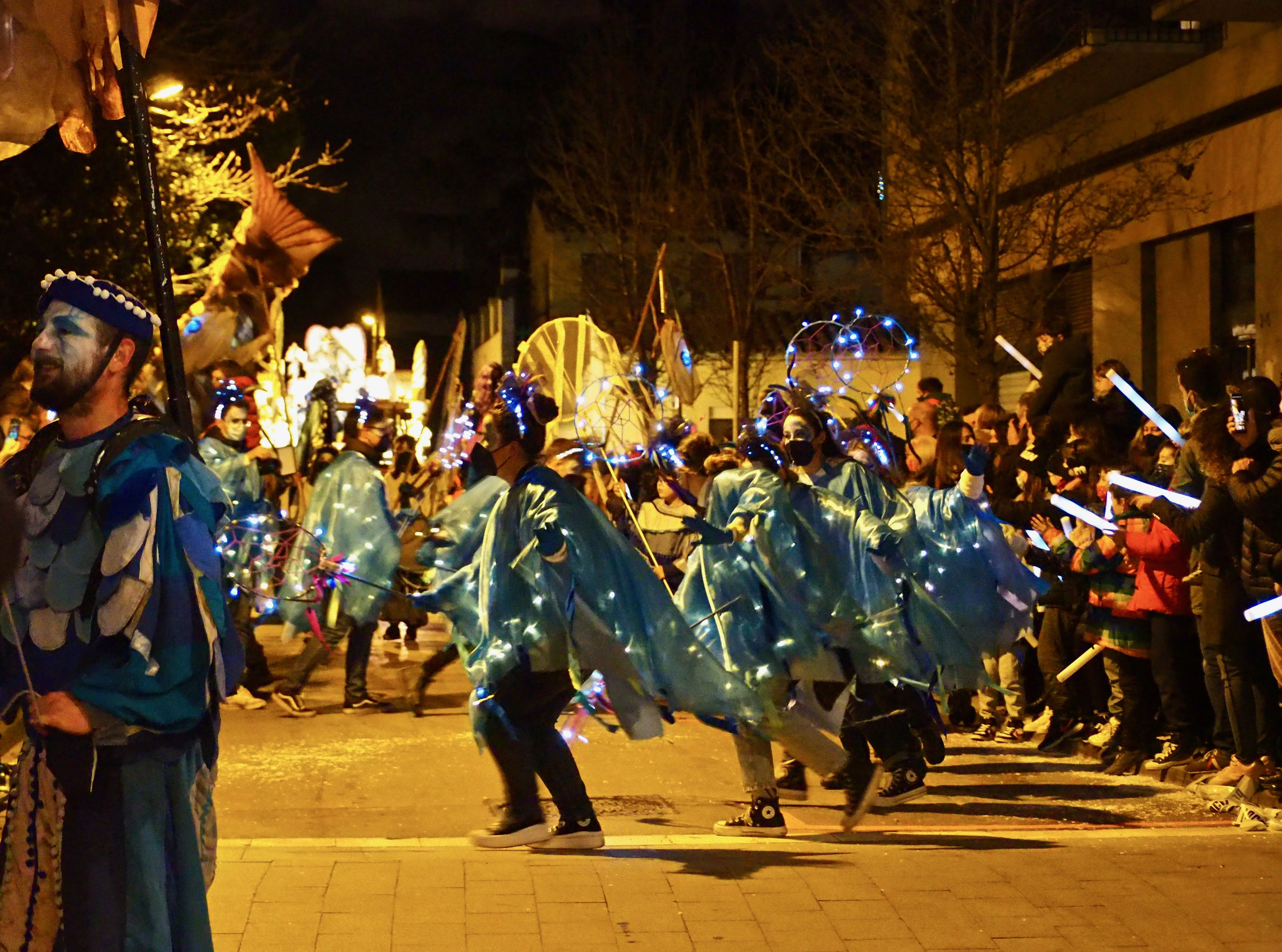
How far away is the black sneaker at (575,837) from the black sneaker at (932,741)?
2.64 m

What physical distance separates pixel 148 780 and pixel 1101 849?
4388mm

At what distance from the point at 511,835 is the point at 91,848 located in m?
3.24

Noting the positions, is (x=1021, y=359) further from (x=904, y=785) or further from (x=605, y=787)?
(x=605, y=787)

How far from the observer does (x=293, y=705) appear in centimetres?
1148

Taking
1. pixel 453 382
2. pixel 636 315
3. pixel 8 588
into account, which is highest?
pixel 636 315

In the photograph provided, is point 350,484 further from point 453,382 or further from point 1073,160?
point 1073,160

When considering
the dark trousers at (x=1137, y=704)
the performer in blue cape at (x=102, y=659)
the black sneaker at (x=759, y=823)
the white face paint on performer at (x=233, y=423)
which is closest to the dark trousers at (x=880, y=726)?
the black sneaker at (x=759, y=823)

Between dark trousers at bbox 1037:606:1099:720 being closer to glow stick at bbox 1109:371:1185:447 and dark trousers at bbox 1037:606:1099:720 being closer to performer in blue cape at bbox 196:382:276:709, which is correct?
glow stick at bbox 1109:371:1185:447

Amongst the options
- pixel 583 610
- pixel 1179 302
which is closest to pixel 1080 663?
pixel 583 610

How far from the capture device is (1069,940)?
5504mm

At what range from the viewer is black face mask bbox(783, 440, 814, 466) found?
8.21 meters

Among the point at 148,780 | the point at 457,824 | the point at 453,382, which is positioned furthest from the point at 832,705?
the point at 453,382

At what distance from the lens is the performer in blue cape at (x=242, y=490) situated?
11.1m

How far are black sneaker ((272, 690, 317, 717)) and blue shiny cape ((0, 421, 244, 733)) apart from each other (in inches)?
302
